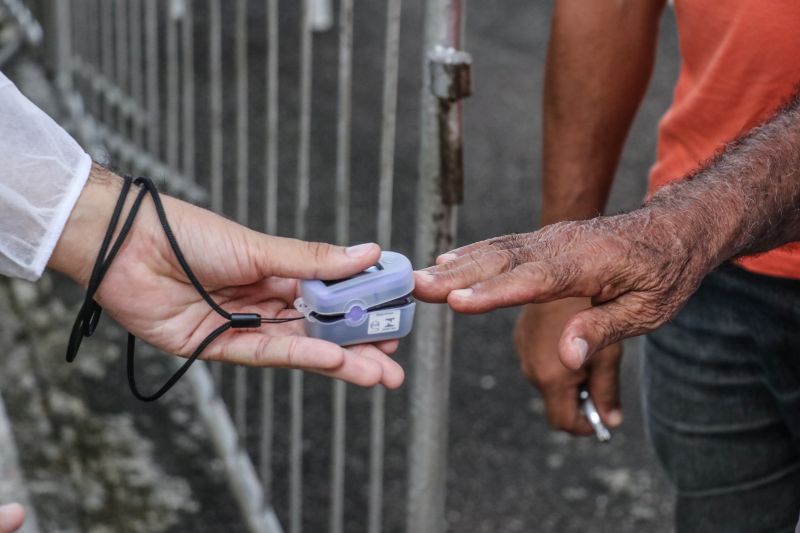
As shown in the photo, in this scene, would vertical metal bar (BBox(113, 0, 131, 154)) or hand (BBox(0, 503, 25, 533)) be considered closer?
hand (BBox(0, 503, 25, 533))

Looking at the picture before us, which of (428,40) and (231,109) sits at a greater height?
(428,40)

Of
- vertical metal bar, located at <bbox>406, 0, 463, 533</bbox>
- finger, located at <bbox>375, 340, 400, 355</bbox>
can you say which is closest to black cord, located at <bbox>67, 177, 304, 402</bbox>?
finger, located at <bbox>375, 340, 400, 355</bbox>

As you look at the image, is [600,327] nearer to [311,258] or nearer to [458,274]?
[458,274]

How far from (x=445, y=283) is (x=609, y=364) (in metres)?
0.86

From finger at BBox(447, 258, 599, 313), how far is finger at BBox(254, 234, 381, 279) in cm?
20

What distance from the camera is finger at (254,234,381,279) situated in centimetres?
159

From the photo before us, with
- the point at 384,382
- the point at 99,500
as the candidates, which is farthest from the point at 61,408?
the point at 384,382

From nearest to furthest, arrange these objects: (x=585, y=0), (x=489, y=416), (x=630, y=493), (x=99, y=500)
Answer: (x=585, y=0) → (x=99, y=500) → (x=630, y=493) → (x=489, y=416)

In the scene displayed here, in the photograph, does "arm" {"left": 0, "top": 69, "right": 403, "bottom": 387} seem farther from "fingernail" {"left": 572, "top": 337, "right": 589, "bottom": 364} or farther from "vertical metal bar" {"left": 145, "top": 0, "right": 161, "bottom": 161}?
"vertical metal bar" {"left": 145, "top": 0, "right": 161, "bottom": 161}

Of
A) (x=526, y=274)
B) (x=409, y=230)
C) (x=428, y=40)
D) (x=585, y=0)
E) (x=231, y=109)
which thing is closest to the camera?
(x=526, y=274)

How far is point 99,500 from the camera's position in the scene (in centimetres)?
324

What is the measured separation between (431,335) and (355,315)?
56 centimetres

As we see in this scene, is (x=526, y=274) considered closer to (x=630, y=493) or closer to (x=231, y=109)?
(x=630, y=493)

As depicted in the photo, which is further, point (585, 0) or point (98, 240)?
point (585, 0)
